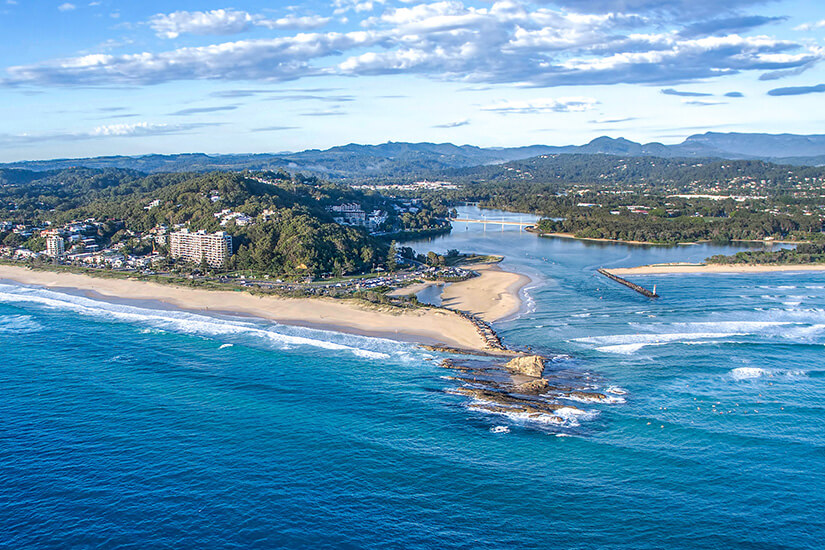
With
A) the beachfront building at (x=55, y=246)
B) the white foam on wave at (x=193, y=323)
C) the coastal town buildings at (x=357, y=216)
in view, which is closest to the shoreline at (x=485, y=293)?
the white foam on wave at (x=193, y=323)

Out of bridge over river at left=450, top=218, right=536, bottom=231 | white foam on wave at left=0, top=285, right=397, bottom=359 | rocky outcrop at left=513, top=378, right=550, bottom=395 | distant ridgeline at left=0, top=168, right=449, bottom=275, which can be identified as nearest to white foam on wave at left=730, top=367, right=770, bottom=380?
rocky outcrop at left=513, top=378, right=550, bottom=395

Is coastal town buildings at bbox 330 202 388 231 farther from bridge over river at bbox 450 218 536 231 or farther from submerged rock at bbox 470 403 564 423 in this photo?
submerged rock at bbox 470 403 564 423

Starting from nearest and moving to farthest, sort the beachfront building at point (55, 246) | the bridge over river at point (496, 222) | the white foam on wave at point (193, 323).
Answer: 1. the white foam on wave at point (193, 323)
2. the beachfront building at point (55, 246)
3. the bridge over river at point (496, 222)

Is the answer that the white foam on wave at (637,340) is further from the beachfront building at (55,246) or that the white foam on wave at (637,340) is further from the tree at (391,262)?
the beachfront building at (55,246)

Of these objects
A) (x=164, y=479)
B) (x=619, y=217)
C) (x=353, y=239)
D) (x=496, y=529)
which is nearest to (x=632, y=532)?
(x=496, y=529)

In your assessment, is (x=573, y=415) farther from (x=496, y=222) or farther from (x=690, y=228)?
(x=496, y=222)

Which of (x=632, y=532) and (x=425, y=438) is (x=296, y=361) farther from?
(x=632, y=532)
